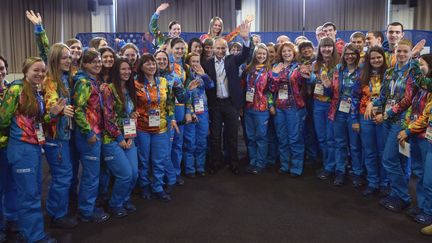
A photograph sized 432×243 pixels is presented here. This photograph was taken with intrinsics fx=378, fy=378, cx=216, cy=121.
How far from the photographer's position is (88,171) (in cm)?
284

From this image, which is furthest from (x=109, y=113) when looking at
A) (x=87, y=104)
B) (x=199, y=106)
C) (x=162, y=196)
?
(x=199, y=106)

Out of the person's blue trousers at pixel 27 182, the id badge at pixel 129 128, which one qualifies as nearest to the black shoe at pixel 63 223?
the person's blue trousers at pixel 27 182

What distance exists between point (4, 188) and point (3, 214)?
0.23 meters

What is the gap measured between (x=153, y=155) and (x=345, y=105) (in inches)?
73.2

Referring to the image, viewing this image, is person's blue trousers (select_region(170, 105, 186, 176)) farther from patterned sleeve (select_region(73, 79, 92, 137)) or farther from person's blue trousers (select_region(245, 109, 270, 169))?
patterned sleeve (select_region(73, 79, 92, 137))

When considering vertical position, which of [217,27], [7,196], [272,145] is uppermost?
[217,27]

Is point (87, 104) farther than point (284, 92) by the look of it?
No

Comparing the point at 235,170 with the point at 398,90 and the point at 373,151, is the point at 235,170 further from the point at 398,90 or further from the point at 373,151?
the point at 398,90

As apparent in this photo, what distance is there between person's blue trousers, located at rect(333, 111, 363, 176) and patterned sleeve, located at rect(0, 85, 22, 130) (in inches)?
110

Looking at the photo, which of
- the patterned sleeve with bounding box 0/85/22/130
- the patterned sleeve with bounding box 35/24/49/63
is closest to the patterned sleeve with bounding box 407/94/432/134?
the patterned sleeve with bounding box 0/85/22/130

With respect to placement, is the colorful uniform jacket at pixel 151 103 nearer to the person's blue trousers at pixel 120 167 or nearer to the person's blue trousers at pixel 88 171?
the person's blue trousers at pixel 120 167

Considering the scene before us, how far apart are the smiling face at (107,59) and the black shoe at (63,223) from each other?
1227mm

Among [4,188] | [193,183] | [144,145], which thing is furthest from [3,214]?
[193,183]

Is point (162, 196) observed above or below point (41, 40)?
below
